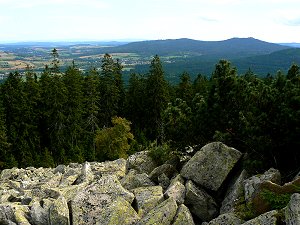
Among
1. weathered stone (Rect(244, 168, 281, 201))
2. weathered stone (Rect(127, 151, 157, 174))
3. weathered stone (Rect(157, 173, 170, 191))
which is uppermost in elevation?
weathered stone (Rect(244, 168, 281, 201))

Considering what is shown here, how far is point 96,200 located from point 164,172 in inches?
191

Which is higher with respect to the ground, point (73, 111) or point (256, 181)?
point (256, 181)

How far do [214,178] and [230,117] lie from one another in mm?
5320

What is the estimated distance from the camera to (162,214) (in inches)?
538

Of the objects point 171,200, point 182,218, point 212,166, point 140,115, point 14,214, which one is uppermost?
point 212,166

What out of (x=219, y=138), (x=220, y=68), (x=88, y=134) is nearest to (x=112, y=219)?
(x=219, y=138)

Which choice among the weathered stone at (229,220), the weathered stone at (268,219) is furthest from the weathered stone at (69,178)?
the weathered stone at (268,219)

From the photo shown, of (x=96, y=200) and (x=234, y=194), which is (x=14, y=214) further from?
(x=234, y=194)

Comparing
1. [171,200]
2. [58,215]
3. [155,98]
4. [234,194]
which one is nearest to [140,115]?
[155,98]

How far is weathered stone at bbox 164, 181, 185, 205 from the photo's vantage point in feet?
50.2

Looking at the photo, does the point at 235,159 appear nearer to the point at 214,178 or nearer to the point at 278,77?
the point at 214,178

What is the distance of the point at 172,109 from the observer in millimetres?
25844

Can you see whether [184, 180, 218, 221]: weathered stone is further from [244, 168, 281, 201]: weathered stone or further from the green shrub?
the green shrub

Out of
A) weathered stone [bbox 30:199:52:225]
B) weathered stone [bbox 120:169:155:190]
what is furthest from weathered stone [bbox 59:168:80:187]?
weathered stone [bbox 30:199:52:225]
